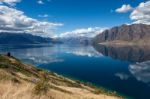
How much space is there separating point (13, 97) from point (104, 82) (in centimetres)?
10152

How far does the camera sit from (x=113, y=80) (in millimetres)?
115750

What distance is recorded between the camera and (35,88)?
520 inches

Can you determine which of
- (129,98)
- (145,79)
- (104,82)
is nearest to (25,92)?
(129,98)

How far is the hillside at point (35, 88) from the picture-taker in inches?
437

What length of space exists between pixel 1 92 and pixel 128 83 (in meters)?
102

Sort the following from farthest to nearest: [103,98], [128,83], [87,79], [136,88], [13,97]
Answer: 1. [87,79]
2. [128,83]
3. [136,88]
4. [103,98]
5. [13,97]

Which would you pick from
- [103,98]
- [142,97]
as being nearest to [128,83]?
[142,97]

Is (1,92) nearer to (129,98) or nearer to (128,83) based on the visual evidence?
(129,98)

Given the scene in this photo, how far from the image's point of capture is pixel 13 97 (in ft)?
33.4

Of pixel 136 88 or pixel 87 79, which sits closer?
pixel 136 88

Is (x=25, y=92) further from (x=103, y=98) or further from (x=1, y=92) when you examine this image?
(x=103, y=98)

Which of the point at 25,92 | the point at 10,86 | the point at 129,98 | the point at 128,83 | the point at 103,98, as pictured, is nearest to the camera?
the point at 25,92

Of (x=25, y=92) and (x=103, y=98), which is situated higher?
(x=25, y=92)

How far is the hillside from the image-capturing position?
36.4 feet
